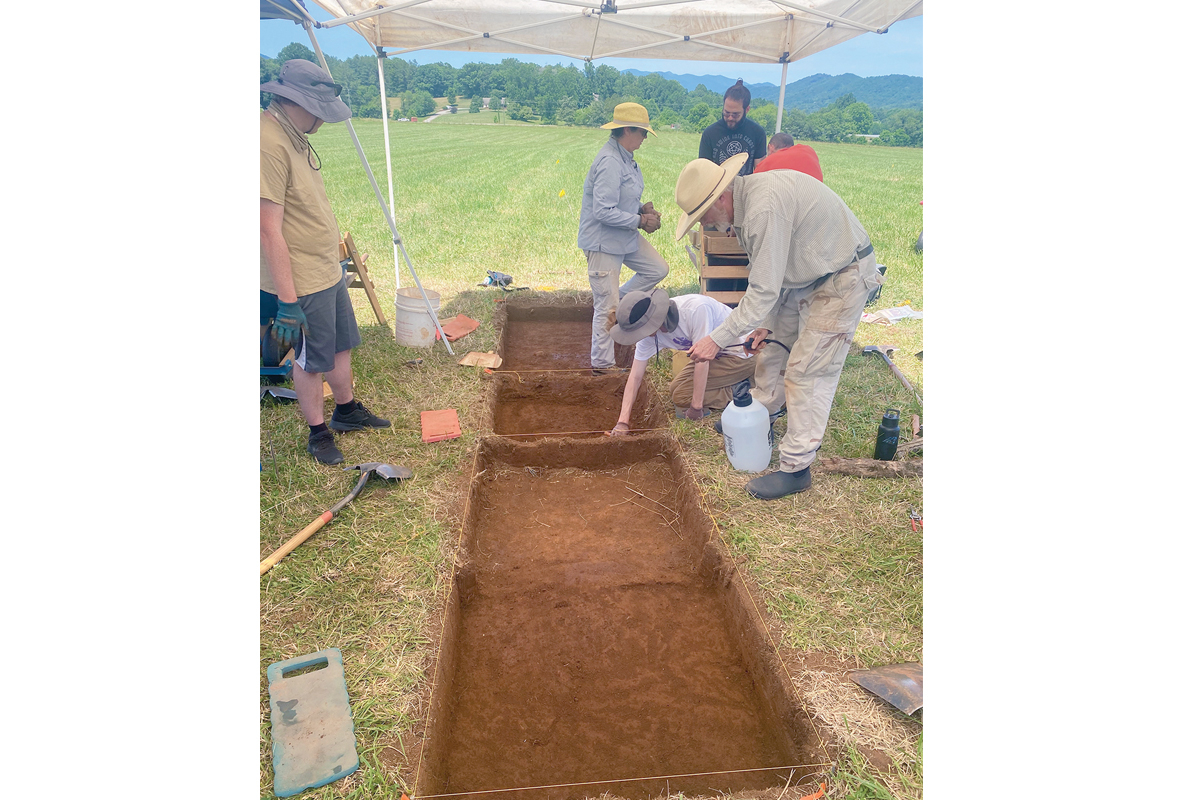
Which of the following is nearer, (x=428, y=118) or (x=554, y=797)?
(x=554, y=797)

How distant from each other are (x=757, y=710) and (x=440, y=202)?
1615 cm

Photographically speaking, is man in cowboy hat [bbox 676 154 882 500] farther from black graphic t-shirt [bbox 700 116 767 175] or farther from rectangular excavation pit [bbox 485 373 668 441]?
black graphic t-shirt [bbox 700 116 767 175]

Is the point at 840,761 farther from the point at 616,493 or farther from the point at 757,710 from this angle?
the point at 616,493

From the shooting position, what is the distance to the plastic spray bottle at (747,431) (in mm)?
4082

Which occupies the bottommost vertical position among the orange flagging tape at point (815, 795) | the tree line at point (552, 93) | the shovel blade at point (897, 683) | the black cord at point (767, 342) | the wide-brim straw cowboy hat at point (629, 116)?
the orange flagging tape at point (815, 795)

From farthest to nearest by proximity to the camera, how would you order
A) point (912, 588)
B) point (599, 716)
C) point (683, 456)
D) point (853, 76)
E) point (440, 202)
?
1. point (853, 76)
2. point (440, 202)
3. point (683, 456)
4. point (912, 588)
5. point (599, 716)

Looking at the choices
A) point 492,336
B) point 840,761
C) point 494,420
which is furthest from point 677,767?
point 492,336

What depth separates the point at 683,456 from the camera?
439 cm

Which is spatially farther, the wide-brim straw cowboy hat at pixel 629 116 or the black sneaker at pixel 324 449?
the wide-brim straw cowboy hat at pixel 629 116

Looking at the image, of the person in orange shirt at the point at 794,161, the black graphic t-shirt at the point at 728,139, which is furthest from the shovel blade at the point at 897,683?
the black graphic t-shirt at the point at 728,139

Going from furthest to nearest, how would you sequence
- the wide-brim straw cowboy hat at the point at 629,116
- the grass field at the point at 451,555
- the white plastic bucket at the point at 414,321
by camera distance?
the white plastic bucket at the point at 414,321
the wide-brim straw cowboy hat at the point at 629,116
the grass field at the point at 451,555

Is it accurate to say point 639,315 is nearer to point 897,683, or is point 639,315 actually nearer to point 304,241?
point 304,241

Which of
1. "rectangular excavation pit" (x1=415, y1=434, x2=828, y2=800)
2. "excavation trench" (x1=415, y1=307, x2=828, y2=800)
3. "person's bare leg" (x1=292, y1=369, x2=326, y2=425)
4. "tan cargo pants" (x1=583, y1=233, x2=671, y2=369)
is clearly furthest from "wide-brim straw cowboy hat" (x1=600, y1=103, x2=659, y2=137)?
"person's bare leg" (x1=292, y1=369, x2=326, y2=425)

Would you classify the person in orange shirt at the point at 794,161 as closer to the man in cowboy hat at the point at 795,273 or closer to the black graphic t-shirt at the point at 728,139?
the man in cowboy hat at the point at 795,273
